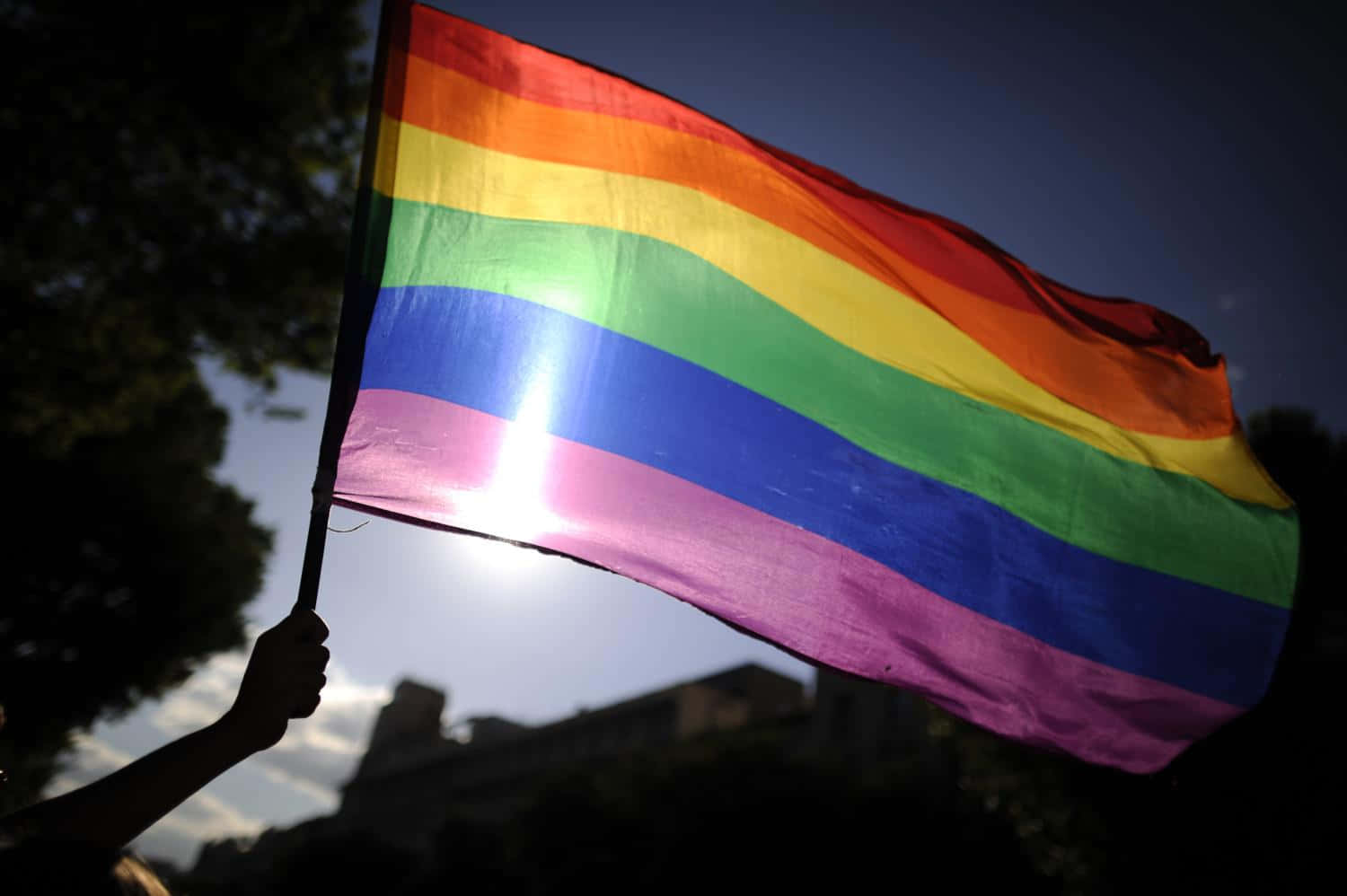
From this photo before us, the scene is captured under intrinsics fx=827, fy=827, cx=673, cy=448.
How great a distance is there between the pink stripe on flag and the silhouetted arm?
2.59 ft

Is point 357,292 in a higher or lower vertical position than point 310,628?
higher

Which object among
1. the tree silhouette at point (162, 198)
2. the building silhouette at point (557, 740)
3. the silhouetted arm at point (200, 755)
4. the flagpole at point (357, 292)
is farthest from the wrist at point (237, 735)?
the building silhouette at point (557, 740)

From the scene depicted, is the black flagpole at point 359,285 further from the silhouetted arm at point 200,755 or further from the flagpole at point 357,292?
the silhouetted arm at point 200,755

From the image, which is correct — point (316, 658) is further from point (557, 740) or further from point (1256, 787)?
point (557, 740)

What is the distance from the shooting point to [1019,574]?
342 cm

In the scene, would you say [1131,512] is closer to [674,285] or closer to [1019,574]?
[1019,574]

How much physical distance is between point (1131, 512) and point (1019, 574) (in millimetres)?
639

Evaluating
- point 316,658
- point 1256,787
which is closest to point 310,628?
point 316,658

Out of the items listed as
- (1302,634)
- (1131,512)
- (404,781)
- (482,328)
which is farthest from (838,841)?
(404,781)

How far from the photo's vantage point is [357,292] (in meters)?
2.58

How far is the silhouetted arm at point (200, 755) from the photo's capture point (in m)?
1.31

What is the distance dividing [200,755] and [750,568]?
6.44 ft

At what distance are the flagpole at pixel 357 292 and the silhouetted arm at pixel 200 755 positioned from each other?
1.45ft

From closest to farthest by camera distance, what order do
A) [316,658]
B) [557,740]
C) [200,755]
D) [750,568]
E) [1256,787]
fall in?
[200,755] < [316,658] < [750,568] < [1256,787] < [557,740]
